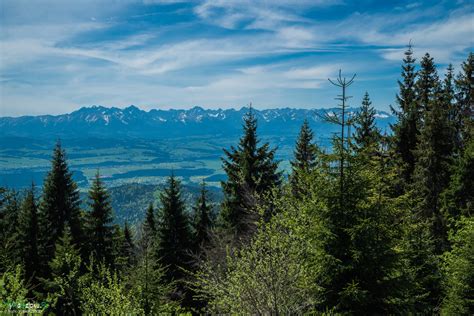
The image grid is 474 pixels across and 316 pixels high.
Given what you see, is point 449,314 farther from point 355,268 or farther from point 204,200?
point 204,200

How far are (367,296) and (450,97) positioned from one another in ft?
109

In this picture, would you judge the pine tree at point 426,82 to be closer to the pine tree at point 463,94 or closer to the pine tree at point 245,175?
the pine tree at point 463,94

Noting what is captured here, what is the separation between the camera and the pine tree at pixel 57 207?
31.0 metres

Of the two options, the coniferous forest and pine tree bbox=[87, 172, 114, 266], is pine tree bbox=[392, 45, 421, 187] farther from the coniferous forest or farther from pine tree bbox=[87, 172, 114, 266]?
pine tree bbox=[87, 172, 114, 266]

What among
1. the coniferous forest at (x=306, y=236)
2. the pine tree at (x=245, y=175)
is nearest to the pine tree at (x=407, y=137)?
the coniferous forest at (x=306, y=236)

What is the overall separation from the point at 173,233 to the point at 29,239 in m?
10.9

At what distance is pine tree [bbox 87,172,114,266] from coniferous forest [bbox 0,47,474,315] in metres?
0.10

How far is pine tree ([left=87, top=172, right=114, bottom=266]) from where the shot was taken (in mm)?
29859

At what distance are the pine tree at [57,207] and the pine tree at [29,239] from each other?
0.52 m

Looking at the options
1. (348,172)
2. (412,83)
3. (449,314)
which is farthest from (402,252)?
(412,83)

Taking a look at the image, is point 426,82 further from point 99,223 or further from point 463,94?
point 99,223

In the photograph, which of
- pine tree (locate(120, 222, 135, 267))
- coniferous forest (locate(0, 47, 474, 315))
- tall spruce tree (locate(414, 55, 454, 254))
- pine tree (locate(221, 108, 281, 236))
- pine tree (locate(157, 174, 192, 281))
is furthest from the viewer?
pine tree (locate(120, 222, 135, 267))

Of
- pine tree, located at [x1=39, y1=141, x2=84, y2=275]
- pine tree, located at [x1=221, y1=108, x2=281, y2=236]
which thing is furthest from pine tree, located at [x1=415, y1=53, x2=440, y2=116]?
pine tree, located at [x1=39, y1=141, x2=84, y2=275]

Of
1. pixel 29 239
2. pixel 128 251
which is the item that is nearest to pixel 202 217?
pixel 29 239
